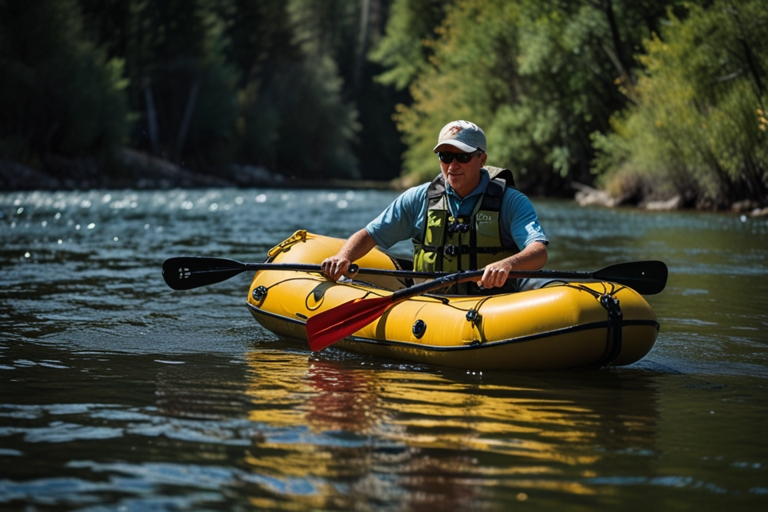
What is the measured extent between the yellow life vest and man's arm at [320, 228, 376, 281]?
1.11 feet

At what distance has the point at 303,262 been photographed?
6.64 meters

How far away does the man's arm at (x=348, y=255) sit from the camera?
19.5 ft

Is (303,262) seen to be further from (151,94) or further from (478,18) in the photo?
(151,94)

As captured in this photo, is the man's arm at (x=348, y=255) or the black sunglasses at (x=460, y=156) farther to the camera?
the man's arm at (x=348, y=255)

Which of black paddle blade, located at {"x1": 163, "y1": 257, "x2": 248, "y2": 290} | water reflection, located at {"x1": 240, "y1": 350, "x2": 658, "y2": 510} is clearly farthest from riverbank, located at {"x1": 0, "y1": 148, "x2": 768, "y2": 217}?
water reflection, located at {"x1": 240, "y1": 350, "x2": 658, "y2": 510}

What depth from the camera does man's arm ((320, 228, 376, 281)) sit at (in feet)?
19.5

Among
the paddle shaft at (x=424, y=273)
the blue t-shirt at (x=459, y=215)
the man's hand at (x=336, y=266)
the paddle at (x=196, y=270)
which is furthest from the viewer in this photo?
the paddle at (x=196, y=270)

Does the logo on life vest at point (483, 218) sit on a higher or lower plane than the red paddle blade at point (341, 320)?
higher

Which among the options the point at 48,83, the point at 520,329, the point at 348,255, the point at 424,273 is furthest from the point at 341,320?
the point at 48,83

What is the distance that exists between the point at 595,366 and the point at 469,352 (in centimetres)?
64

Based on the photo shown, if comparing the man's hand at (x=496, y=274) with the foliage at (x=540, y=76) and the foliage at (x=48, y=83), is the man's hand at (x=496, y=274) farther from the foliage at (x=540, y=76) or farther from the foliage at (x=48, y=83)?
the foliage at (x=48, y=83)

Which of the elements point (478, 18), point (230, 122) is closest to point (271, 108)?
point (230, 122)

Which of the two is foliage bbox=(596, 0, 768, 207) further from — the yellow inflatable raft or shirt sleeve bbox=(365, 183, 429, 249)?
the yellow inflatable raft

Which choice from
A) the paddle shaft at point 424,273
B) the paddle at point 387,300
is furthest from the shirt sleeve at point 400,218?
the paddle at point 387,300
